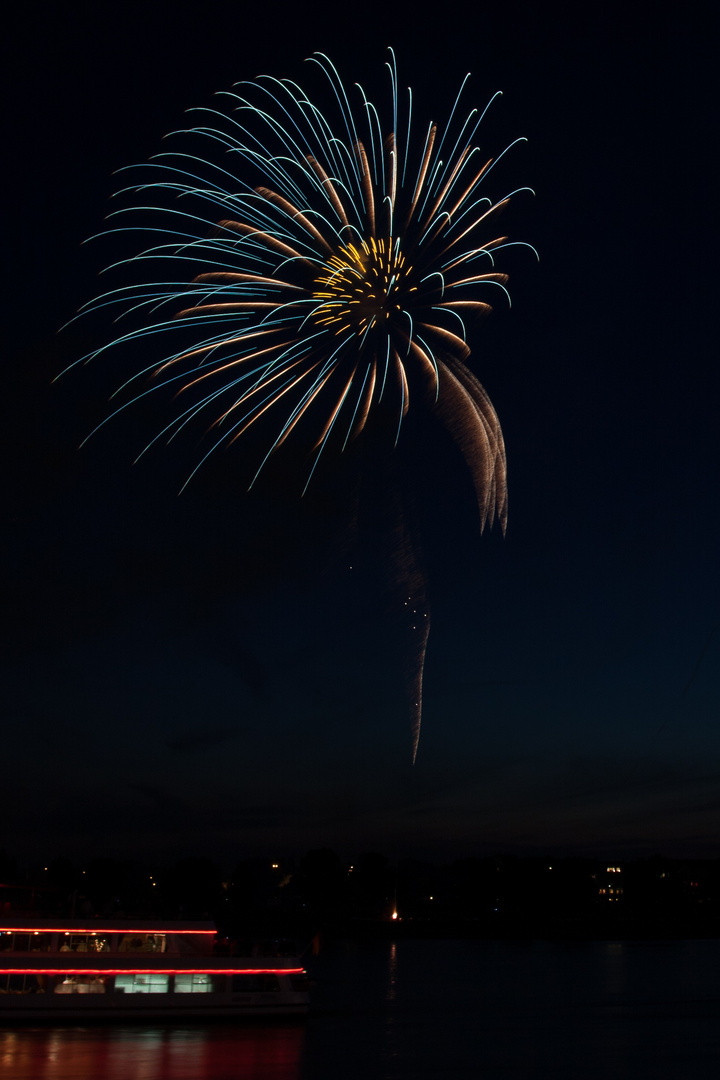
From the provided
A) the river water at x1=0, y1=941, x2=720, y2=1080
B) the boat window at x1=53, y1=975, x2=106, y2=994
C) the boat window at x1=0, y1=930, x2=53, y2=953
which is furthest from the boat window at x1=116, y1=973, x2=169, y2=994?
the boat window at x1=0, y1=930, x2=53, y2=953

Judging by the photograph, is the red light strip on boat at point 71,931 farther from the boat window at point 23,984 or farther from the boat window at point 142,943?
the boat window at point 23,984

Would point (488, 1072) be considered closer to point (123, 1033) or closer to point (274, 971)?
point (274, 971)

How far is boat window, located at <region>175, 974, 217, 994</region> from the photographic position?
146ft

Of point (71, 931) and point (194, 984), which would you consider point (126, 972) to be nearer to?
point (71, 931)

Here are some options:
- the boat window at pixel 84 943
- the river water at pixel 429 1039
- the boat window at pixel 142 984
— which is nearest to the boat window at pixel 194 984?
the boat window at pixel 142 984

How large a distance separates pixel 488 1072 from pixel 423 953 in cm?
9686

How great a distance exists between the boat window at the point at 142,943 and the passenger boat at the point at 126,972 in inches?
1.7

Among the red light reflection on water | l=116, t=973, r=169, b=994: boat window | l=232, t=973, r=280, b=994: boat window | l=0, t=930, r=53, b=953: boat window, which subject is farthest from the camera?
l=232, t=973, r=280, b=994: boat window

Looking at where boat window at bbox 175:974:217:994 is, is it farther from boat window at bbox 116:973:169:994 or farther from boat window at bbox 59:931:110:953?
boat window at bbox 59:931:110:953

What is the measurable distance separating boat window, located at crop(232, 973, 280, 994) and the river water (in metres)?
1.67

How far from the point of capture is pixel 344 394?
34375 millimetres

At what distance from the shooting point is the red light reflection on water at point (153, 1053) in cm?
3405

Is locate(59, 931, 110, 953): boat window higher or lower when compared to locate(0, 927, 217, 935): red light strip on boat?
lower

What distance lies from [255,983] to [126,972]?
632 cm
